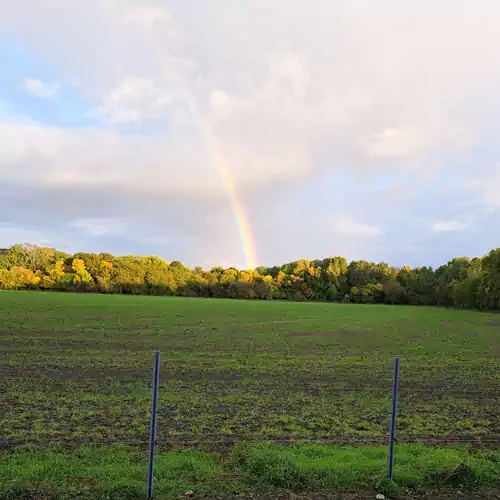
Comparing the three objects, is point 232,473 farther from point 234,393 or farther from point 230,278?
point 230,278

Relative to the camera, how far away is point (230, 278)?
5433 inches

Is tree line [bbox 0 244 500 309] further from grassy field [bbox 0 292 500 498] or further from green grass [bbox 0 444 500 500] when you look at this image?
green grass [bbox 0 444 500 500]

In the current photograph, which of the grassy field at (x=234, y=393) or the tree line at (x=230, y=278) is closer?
the grassy field at (x=234, y=393)

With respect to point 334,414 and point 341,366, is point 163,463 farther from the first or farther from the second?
point 341,366

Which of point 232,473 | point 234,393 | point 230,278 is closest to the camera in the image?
point 232,473

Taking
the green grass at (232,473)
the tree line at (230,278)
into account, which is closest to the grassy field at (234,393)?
the green grass at (232,473)

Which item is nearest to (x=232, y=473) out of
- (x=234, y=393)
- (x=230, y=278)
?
(x=234, y=393)

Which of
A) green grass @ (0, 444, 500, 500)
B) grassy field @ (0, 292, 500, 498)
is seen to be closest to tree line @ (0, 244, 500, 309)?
grassy field @ (0, 292, 500, 498)

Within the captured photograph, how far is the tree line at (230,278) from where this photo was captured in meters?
126

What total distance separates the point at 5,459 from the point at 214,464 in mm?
3117

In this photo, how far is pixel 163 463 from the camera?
6.75 metres

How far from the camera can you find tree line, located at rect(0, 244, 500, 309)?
126188 millimetres

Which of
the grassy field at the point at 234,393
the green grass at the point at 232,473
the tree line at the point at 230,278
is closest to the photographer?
the green grass at the point at 232,473

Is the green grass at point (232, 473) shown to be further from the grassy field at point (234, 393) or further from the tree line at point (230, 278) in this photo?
the tree line at point (230, 278)
